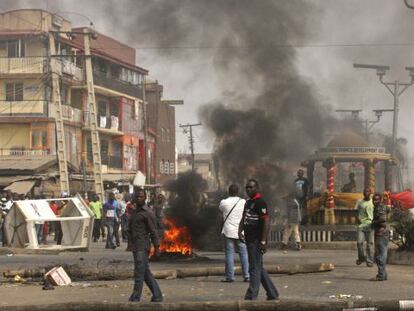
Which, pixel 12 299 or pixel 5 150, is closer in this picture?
pixel 12 299

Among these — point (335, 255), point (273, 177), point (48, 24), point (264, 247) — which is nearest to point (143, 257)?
point (264, 247)

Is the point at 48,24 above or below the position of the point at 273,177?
above

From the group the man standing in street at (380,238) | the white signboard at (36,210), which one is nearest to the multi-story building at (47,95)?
the white signboard at (36,210)

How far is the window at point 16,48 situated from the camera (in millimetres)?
49125

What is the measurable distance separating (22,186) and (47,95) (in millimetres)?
12841

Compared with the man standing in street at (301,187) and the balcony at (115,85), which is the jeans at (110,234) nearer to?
the man standing in street at (301,187)

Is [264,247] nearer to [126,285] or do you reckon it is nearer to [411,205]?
[126,285]

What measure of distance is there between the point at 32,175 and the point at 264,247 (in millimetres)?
30804

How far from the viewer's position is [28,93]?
49.3 metres

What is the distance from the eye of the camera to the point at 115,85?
2287 inches

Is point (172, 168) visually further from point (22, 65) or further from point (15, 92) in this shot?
point (22, 65)

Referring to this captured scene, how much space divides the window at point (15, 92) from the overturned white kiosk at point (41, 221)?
2698 centimetres

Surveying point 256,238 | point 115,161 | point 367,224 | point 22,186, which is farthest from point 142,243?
point 115,161

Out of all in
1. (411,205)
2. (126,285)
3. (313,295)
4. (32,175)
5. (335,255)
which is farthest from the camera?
(32,175)
